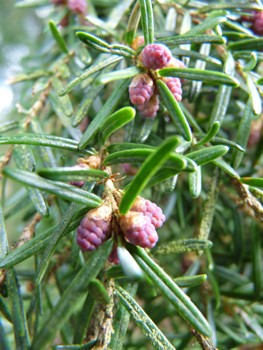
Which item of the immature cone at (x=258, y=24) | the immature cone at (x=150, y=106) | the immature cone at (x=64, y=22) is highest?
the immature cone at (x=64, y=22)

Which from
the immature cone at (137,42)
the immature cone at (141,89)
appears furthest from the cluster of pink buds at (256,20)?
the immature cone at (141,89)

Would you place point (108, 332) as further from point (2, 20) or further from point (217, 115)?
point (2, 20)

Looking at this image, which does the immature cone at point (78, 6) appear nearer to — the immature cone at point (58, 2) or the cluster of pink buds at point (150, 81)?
the immature cone at point (58, 2)

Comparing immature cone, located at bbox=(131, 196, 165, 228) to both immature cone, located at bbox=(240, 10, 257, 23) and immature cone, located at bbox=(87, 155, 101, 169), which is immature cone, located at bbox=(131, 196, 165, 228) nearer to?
immature cone, located at bbox=(87, 155, 101, 169)

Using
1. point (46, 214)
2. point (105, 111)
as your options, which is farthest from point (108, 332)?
point (105, 111)

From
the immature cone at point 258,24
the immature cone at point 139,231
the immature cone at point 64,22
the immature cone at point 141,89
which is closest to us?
the immature cone at point 139,231

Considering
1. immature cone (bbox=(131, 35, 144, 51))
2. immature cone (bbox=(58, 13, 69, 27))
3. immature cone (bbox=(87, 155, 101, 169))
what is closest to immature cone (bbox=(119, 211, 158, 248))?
immature cone (bbox=(87, 155, 101, 169))

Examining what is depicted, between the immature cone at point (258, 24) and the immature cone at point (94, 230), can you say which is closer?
the immature cone at point (94, 230)
